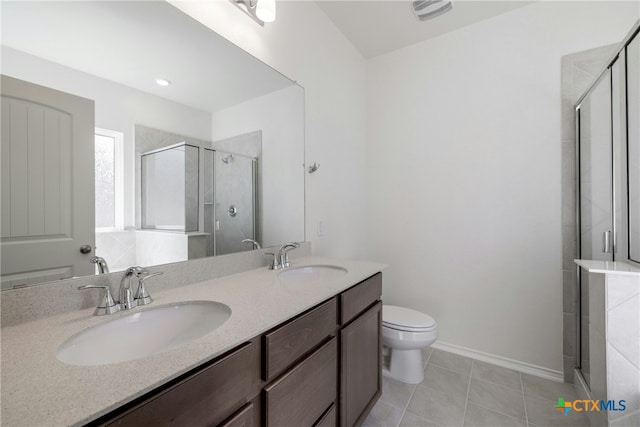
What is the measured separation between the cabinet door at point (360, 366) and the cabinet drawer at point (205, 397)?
0.54 m

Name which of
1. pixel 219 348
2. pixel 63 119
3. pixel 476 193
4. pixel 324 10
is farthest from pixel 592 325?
pixel 324 10

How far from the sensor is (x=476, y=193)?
204 cm

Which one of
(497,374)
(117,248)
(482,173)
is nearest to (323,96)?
(482,173)

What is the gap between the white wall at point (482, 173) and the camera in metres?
1.80

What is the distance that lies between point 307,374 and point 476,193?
6.00ft

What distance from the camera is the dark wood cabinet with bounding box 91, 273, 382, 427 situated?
0.54m

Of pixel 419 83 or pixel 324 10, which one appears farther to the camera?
pixel 419 83

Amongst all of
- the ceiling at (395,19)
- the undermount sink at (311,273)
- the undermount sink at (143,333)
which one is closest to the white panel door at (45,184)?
the undermount sink at (143,333)

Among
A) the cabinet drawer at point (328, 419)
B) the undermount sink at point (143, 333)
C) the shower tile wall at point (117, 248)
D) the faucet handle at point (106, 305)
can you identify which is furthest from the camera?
the cabinet drawer at point (328, 419)

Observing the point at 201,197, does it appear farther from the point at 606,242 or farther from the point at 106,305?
the point at 606,242

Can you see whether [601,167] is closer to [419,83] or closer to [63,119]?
[419,83]

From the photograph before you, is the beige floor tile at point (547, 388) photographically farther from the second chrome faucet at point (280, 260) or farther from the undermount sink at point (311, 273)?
the second chrome faucet at point (280, 260)

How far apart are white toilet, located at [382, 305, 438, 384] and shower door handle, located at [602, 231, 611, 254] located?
1022 millimetres

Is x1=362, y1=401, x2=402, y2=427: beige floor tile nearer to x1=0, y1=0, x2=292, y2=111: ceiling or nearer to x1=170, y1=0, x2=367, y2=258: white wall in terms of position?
x1=170, y1=0, x2=367, y2=258: white wall
